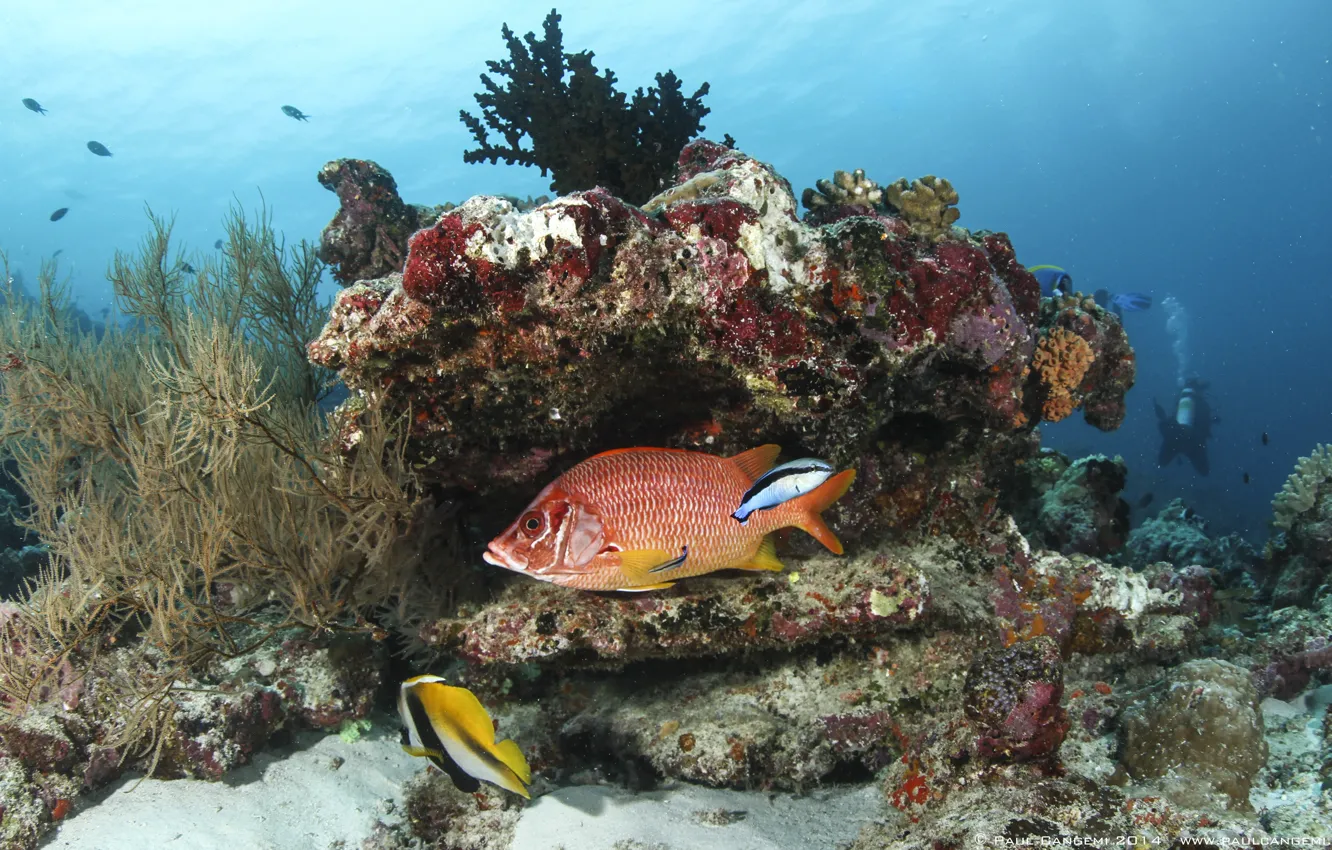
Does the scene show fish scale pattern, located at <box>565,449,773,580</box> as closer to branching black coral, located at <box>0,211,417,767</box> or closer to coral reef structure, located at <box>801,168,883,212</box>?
branching black coral, located at <box>0,211,417,767</box>

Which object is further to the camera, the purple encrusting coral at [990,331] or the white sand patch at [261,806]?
the purple encrusting coral at [990,331]

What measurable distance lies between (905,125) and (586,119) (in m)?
118

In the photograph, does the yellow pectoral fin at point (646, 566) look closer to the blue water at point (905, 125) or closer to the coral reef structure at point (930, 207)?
the coral reef structure at point (930, 207)

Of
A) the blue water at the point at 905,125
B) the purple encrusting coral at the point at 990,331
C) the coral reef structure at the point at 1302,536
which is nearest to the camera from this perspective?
the purple encrusting coral at the point at 990,331

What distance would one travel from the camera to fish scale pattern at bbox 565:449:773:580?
2482 mm

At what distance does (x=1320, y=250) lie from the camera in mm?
93188

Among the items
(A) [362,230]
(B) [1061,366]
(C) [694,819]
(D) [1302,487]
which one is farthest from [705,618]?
(D) [1302,487]

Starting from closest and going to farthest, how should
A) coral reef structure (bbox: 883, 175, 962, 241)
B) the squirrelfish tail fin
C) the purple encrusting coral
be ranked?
the squirrelfish tail fin < the purple encrusting coral < coral reef structure (bbox: 883, 175, 962, 241)

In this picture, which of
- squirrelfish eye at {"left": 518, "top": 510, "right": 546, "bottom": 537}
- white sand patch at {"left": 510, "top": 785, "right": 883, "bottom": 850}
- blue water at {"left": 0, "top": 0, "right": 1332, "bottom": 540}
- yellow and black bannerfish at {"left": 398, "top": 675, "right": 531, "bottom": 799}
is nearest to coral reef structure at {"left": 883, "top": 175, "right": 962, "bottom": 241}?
squirrelfish eye at {"left": 518, "top": 510, "right": 546, "bottom": 537}

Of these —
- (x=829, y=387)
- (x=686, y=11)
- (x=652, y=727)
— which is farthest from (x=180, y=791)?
(x=686, y=11)

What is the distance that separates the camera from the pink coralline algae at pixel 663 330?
2895 millimetres

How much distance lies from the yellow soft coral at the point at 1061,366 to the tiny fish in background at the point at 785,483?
312cm

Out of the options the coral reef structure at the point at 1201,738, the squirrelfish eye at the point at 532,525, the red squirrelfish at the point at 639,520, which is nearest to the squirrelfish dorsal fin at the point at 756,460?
the red squirrelfish at the point at 639,520

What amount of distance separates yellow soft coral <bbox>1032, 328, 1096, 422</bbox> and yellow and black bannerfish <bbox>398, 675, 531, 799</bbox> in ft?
14.5
